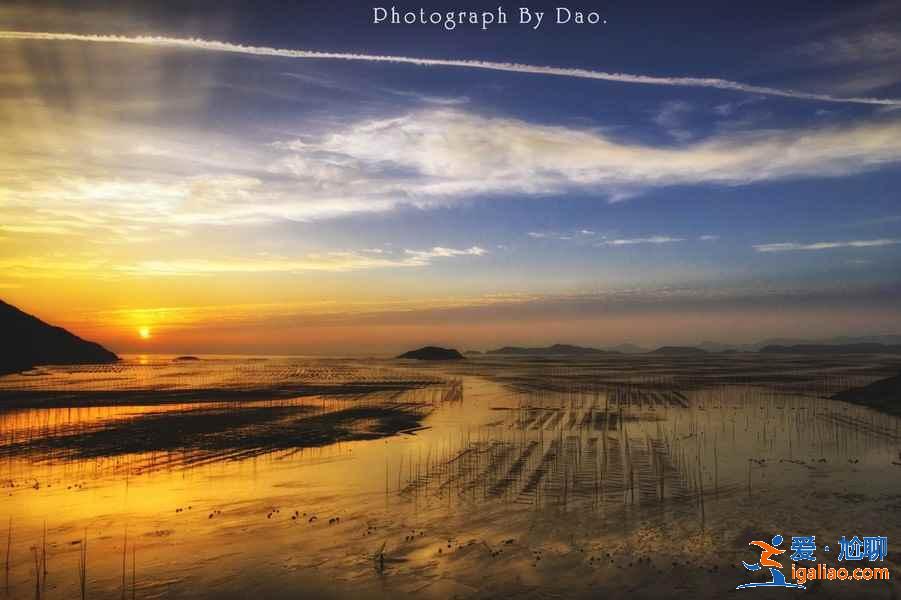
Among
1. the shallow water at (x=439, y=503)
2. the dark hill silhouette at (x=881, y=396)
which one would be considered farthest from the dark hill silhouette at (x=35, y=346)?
the dark hill silhouette at (x=881, y=396)

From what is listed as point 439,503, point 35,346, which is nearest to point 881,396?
point 439,503

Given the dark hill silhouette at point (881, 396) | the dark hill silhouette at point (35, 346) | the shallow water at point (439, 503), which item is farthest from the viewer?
the dark hill silhouette at point (35, 346)

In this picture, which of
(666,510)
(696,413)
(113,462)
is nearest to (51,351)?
(113,462)

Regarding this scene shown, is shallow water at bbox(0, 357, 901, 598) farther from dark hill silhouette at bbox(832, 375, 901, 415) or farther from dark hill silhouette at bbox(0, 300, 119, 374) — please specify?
dark hill silhouette at bbox(0, 300, 119, 374)

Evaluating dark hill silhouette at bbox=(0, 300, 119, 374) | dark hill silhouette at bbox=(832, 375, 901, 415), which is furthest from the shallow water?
dark hill silhouette at bbox=(0, 300, 119, 374)

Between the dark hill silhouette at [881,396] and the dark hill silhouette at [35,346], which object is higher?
the dark hill silhouette at [35,346]

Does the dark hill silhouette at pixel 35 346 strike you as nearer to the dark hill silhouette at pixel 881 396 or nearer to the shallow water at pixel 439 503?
the shallow water at pixel 439 503
